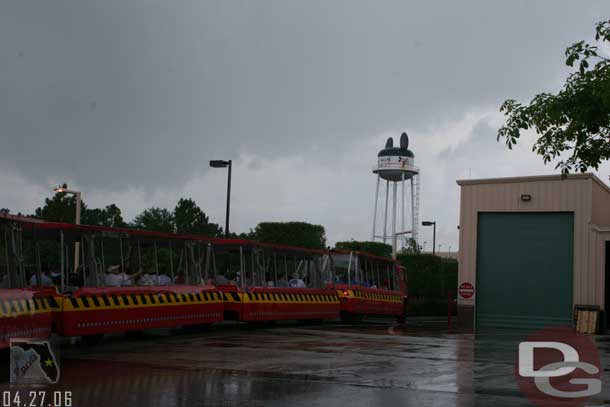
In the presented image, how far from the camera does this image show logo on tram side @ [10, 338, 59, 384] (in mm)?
11514

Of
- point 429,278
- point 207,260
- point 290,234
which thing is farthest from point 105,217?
point 207,260

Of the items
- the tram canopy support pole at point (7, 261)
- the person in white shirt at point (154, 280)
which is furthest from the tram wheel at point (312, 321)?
the tram canopy support pole at point (7, 261)

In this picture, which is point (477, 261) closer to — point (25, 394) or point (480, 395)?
point (480, 395)

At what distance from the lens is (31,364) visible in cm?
1177

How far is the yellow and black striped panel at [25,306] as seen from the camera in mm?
13109

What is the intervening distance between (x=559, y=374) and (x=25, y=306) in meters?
8.76

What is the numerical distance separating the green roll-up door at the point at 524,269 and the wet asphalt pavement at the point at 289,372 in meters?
8.95

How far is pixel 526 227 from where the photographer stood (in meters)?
30.5

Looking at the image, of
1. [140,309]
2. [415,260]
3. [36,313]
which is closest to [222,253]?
[140,309]

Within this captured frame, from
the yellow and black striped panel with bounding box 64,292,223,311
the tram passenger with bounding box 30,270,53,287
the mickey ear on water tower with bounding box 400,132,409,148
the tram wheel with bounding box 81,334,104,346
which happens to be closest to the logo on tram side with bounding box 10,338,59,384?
the tram passenger with bounding box 30,270,53,287

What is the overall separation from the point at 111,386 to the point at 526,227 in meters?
22.0

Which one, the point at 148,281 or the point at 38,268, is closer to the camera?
the point at 38,268

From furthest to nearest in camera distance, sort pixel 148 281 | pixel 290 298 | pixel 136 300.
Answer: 1. pixel 290 298
2. pixel 148 281
3. pixel 136 300

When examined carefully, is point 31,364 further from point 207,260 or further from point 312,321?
point 312,321
